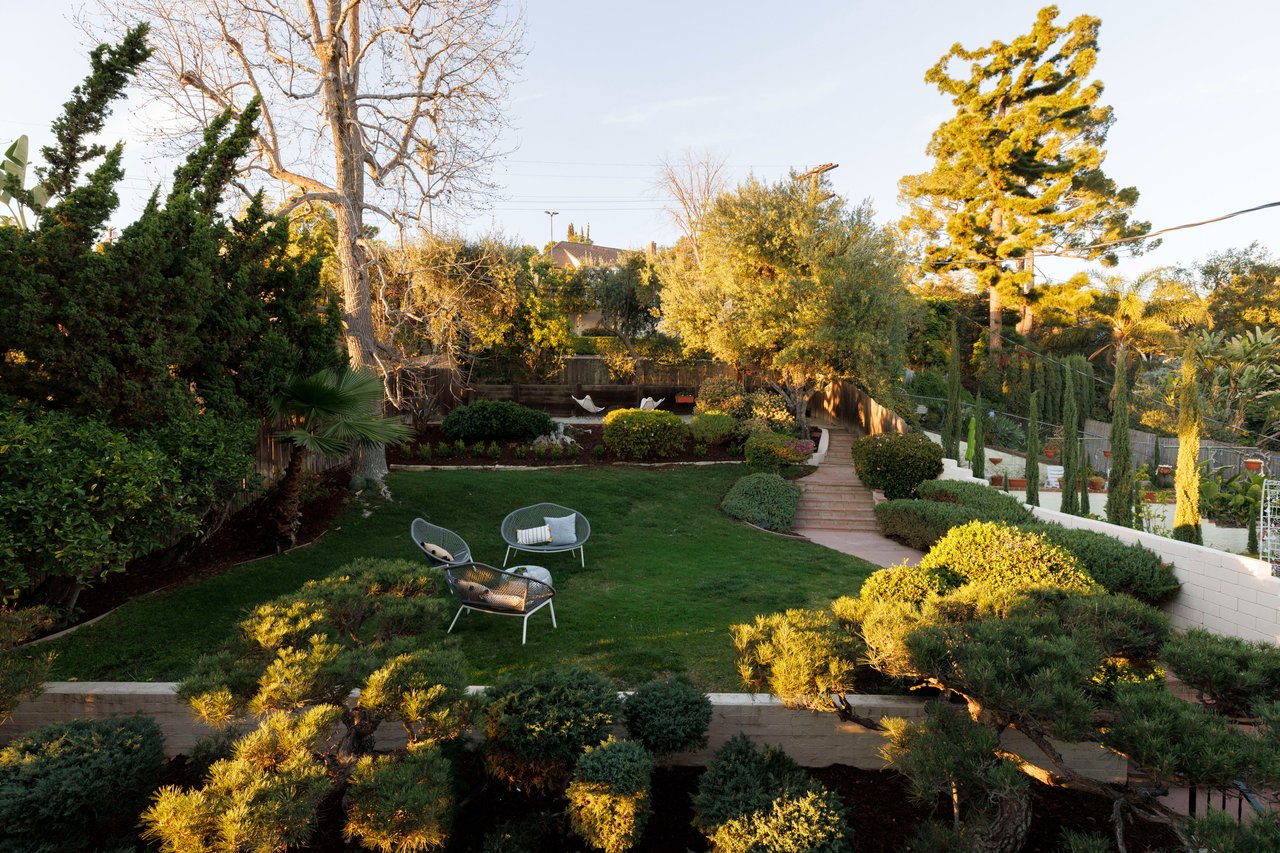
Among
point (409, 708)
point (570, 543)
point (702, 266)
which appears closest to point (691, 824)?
point (409, 708)

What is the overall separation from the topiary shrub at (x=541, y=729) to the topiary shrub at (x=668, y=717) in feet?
0.51

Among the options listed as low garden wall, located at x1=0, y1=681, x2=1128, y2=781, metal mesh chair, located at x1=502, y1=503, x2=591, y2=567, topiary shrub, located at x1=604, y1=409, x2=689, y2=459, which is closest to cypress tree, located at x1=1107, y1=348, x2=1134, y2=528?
low garden wall, located at x1=0, y1=681, x2=1128, y2=781

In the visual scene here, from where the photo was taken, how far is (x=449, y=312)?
12.8m

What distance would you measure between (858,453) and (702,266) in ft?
22.0

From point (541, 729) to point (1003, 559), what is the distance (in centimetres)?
491

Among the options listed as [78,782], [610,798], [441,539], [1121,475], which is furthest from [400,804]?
[1121,475]

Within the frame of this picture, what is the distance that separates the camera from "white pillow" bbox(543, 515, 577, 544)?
8367mm

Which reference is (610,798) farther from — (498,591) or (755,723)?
(498,591)

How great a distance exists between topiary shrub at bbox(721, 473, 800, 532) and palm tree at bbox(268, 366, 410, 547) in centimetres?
579

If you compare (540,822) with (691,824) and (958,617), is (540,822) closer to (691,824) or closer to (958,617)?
(691,824)

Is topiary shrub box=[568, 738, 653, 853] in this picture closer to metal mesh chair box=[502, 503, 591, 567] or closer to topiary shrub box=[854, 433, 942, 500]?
metal mesh chair box=[502, 503, 591, 567]

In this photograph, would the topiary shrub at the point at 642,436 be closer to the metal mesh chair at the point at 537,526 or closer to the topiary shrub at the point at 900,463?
the topiary shrub at the point at 900,463

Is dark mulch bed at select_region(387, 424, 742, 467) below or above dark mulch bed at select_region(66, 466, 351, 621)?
above

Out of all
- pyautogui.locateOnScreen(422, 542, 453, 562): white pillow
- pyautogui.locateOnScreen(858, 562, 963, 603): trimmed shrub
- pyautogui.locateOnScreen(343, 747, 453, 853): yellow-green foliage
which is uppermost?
pyautogui.locateOnScreen(422, 542, 453, 562): white pillow
